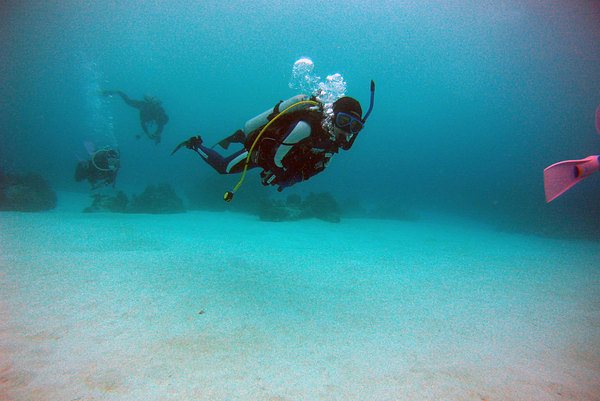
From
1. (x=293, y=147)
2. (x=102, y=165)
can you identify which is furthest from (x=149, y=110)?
(x=293, y=147)

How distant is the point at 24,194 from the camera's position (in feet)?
30.7

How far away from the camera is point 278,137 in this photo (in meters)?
3.52

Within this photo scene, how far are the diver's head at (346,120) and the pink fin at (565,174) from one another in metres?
2.02

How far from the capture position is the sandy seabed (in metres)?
1.90

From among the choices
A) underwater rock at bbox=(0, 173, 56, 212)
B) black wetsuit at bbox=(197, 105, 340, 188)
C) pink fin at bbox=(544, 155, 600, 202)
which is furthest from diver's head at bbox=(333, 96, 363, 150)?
underwater rock at bbox=(0, 173, 56, 212)

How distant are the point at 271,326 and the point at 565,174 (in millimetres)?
3213

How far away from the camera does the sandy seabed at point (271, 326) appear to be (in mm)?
1904

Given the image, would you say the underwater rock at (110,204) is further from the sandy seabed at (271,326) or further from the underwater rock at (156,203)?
the sandy seabed at (271,326)

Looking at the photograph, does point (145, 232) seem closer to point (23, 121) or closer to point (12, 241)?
point (12, 241)

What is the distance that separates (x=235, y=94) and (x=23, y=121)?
57.5 m

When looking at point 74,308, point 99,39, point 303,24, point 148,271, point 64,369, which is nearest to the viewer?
point 64,369

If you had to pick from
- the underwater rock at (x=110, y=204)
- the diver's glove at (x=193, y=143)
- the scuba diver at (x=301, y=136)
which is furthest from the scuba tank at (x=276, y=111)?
the underwater rock at (x=110, y=204)

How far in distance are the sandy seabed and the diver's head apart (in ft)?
8.68

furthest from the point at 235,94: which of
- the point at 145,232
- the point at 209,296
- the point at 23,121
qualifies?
the point at 209,296
